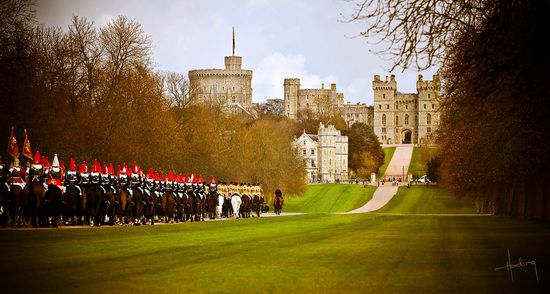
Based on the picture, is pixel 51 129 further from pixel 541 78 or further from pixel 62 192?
pixel 541 78

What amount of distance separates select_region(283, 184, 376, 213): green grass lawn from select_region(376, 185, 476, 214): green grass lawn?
15.1 ft

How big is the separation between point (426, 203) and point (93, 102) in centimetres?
6744

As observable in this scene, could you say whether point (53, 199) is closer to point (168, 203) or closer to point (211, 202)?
point (168, 203)

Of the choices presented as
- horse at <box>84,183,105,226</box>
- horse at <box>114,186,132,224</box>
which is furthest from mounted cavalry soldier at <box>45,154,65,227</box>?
horse at <box>114,186,132,224</box>

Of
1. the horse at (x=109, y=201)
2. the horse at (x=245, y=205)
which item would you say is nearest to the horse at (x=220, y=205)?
the horse at (x=245, y=205)

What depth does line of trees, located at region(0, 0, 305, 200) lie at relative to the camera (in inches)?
1980

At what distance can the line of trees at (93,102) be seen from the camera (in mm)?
A: 50281

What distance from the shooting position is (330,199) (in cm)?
14250

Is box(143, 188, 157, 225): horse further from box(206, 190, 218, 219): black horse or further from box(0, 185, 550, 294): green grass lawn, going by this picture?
box(206, 190, 218, 219): black horse

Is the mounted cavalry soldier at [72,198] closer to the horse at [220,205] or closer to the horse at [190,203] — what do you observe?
the horse at [190,203]

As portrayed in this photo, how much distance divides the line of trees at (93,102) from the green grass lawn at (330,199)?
27.7 meters

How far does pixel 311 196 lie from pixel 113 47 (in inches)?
3127

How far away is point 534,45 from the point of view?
18812mm

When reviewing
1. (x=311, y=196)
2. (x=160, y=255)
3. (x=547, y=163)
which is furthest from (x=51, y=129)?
(x=311, y=196)
